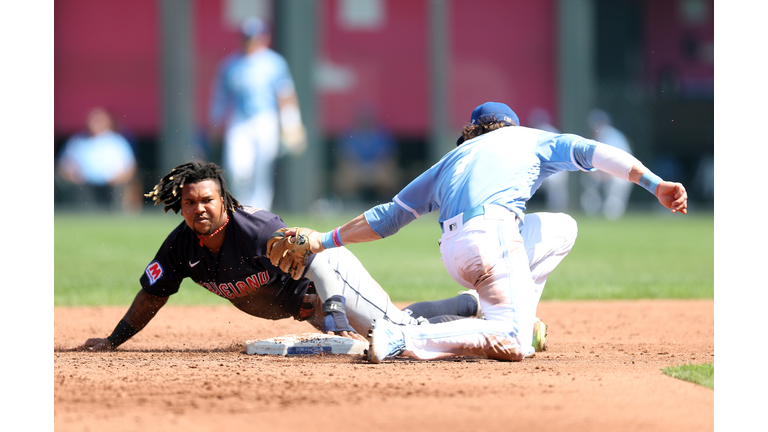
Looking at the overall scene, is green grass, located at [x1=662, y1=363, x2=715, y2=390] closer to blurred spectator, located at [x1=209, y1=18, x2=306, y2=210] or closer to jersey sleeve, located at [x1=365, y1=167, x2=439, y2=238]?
jersey sleeve, located at [x1=365, y1=167, x2=439, y2=238]

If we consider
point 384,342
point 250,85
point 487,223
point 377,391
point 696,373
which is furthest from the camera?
point 250,85

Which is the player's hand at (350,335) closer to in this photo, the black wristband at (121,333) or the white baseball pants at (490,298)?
the white baseball pants at (490,298)

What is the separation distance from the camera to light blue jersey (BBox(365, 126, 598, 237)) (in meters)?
4.18

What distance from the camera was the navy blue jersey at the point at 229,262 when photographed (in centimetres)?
445

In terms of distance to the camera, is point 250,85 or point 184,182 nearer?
point 184,182

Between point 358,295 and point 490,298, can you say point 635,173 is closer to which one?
point 490,298

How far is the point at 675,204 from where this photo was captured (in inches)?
158

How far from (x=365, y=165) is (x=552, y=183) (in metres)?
4.24

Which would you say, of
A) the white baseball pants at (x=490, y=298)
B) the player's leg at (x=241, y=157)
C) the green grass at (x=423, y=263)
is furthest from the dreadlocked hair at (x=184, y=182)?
the player's leg at (x=241, y=157)

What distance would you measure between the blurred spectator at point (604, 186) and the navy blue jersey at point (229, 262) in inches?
536

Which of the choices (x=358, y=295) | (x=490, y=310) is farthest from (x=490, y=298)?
(x=358, y=295)

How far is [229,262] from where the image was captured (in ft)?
14.7

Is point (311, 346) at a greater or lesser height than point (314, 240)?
lesser

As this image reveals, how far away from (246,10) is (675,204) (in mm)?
14628
